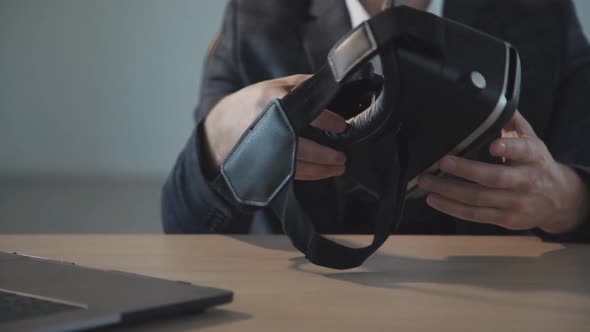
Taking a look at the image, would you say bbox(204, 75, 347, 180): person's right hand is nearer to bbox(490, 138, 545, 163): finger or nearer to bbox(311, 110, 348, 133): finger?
bbox(311, 110, 348, 133): finger

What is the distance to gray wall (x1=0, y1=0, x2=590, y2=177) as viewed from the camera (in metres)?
1.73

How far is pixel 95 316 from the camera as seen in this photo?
0.98ft

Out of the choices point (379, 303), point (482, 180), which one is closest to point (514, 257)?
point (482, 180)

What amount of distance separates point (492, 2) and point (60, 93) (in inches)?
45.0

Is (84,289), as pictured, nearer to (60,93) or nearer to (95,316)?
(95,316)

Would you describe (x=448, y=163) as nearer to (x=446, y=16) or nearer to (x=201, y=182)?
(x=201, y=182)

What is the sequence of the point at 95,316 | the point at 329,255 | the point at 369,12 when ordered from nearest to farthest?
1. the point at 95,316
2. the point at 329,255
3. the point at 369,12

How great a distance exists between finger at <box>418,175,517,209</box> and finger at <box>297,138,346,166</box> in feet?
0.19

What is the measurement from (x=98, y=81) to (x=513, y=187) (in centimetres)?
136

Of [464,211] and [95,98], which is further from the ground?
[95,98]

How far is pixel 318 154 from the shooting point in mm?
510

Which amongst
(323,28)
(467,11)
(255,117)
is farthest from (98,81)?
(255,117)

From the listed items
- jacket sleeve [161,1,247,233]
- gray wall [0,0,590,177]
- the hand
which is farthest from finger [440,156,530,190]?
gray wall [0,0,590,177]

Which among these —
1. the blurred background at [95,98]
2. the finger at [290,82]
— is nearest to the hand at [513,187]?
the finger at [290,82]
